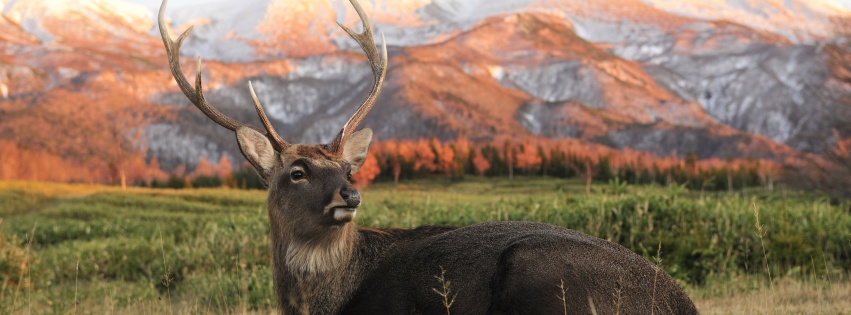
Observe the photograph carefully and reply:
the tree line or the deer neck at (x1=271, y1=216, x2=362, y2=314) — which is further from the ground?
the deer neck at (x1=271, y1=216, x2=362, y2=314)

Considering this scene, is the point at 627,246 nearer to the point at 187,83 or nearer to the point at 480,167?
the point at 187,83

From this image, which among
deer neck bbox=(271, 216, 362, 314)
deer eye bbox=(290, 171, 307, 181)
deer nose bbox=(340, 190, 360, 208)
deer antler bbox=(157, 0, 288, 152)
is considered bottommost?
deer neck bbox=(271, 216, 362, 314)

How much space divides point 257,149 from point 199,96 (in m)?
1.17

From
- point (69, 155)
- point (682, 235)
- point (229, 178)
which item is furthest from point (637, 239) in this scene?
point (69, 155)

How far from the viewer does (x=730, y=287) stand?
11062 mm

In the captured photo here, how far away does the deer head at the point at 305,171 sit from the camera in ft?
20.9

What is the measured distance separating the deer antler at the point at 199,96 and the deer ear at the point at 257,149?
9 cm

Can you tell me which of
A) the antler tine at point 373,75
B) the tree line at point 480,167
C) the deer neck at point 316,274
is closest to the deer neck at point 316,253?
the deer neck at point 316,274

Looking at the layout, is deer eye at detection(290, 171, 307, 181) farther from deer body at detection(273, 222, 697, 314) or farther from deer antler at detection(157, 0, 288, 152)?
deer body at detection(273, 222, 697, 314)

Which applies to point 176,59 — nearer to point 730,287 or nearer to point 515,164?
point 730,287

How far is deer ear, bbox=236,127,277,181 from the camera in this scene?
7027mm

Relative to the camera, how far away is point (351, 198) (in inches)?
245

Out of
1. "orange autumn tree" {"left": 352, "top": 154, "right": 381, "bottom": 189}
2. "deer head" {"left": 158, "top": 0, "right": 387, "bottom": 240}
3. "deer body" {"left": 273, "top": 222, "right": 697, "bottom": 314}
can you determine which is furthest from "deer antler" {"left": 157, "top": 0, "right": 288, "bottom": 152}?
"orange autumn tree" {"left": 352, "top": 154, "right": 381, "bottom": 189}

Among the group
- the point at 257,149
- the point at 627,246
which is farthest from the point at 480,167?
the point at 257,149
